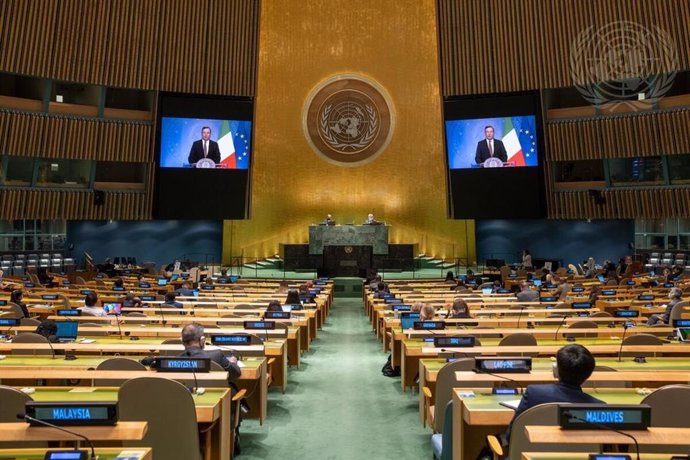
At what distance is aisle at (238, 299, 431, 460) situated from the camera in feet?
18.0

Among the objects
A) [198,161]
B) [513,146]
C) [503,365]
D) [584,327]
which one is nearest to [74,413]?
[503,365]

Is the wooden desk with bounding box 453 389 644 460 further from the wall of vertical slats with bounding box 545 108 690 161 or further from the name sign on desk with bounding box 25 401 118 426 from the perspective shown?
the wall of vertical slats with bounding box 545 108 690 161

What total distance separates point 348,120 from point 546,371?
74.5ft

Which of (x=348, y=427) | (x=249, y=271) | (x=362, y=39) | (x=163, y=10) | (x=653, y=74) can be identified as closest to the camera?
(x=348, y=427)

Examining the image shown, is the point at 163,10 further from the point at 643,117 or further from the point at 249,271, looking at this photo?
the point at 643,117

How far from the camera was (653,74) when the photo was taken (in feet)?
68.0

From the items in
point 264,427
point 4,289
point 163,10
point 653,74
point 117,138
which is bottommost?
point 264,427

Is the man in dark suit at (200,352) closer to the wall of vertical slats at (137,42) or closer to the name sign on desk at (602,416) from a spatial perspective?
the name sign on desk at (602,416)

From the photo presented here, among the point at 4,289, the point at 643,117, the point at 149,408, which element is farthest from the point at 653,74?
the point at 149,408

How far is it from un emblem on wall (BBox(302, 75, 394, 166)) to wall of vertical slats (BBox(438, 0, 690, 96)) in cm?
A: 409

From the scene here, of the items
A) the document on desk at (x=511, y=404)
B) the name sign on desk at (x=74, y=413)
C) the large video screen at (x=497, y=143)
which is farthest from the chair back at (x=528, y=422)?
the large video screen at (x=497, y=143)

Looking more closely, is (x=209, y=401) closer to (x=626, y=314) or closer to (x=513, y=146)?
(x=626, y=314)

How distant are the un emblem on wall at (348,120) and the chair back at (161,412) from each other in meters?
23.7

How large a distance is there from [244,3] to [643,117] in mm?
14834
